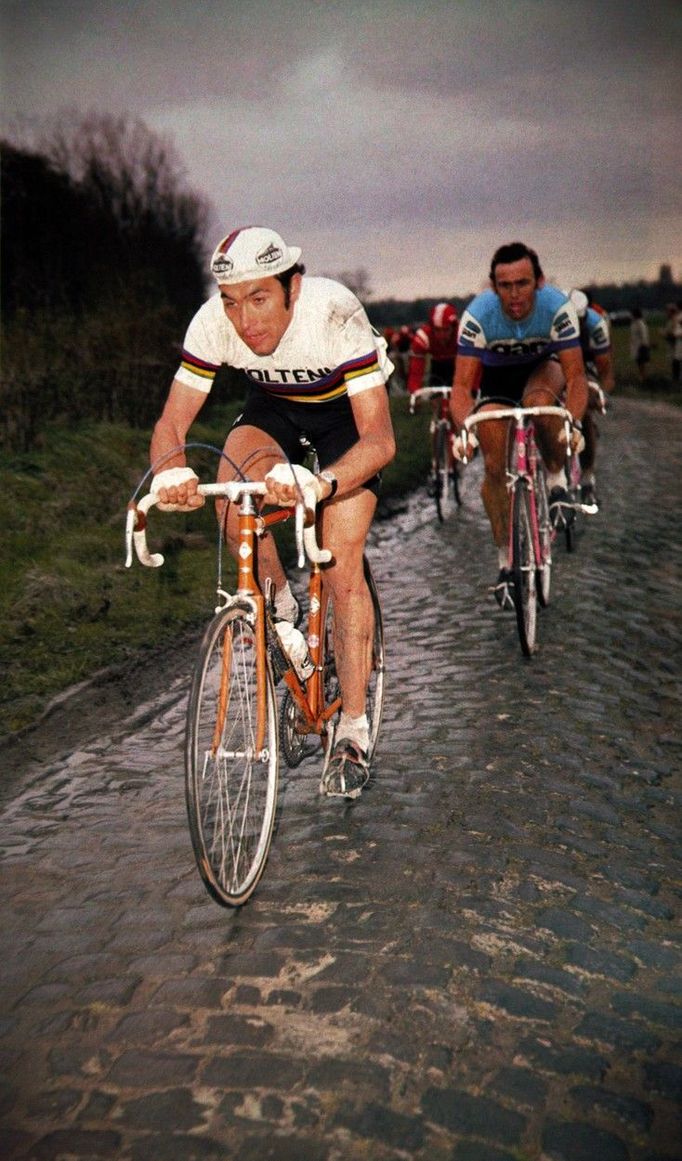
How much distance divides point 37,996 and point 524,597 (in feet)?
14.3

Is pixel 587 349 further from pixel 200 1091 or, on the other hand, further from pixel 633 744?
pixel 200 1091

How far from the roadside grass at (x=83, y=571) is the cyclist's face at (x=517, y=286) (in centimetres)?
307

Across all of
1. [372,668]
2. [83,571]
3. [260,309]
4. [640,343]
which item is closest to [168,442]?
[260,309]

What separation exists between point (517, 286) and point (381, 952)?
5154 millimetres

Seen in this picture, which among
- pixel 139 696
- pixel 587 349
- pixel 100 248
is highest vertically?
pixel 100 248

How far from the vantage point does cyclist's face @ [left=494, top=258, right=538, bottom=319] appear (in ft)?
26.3

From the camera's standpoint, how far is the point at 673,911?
4.33 meters

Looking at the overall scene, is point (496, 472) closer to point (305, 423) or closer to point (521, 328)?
point (521, 328)

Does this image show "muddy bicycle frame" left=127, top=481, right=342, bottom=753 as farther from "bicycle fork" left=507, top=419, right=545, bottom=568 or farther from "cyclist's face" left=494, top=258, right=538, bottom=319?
"cyclist's face" left=494, top=258, right=538, bottom=319

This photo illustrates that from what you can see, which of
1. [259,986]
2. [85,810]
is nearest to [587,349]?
[85,810]

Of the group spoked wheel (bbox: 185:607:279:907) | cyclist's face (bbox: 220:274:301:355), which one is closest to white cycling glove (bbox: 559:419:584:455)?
cyclist's face (bbox: 220:274:301:355)

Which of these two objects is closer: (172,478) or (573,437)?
(172,478)

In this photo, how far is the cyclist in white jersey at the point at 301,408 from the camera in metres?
4.50

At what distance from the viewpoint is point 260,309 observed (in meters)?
4.62
